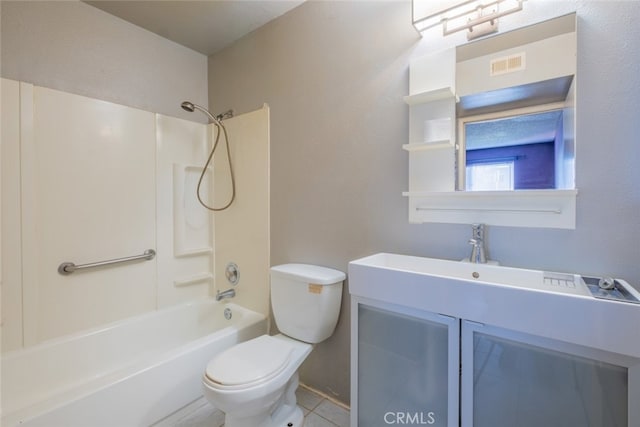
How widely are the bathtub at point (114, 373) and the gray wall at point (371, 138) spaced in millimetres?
680

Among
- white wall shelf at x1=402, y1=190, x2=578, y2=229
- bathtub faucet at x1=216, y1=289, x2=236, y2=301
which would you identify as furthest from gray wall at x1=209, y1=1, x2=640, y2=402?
bathtub faucet at x1=216, y1=289, x2=236, y2=301

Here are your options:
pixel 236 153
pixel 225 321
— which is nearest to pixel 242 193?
pixel 236 153

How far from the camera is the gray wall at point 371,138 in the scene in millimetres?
984

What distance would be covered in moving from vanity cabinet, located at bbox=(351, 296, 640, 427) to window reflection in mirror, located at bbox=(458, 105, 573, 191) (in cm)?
60

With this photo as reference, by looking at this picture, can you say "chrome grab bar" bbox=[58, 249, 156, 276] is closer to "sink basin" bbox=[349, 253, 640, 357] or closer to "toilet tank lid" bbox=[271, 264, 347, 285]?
"toilet tank lid" bbox=[271, 264, 347, 285]

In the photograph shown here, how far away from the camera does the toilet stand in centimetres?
120

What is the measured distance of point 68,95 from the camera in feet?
5.49

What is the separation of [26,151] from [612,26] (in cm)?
270

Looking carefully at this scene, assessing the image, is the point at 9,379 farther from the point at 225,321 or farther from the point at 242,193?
the point at 242,193

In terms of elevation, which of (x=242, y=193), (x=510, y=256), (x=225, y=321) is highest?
(x=242, y=193)

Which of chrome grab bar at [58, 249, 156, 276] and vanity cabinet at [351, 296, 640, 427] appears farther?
chrome grab bar at [58, 249, 156, 276]

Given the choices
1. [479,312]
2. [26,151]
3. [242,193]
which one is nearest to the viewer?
[479,312]

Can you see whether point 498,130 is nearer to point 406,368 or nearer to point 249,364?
point 406,368

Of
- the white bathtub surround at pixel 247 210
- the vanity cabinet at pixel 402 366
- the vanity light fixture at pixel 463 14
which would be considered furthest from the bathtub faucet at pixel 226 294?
the vanity light fixture at pixel 463 14
